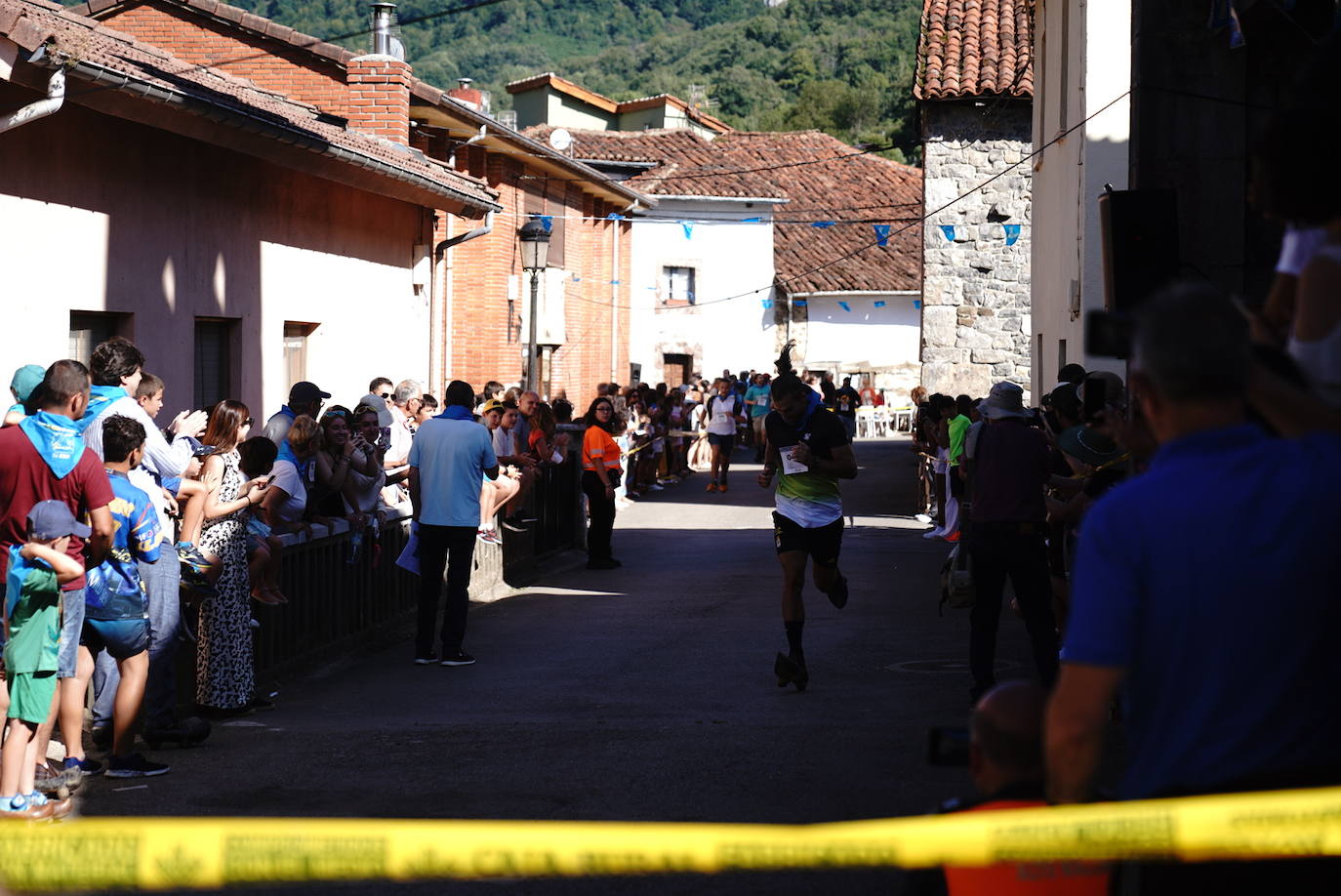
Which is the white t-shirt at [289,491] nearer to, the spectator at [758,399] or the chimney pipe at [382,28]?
the chimney pipe at [382,28]

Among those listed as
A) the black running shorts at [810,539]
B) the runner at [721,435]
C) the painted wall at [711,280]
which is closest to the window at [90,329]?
the black running shorts at [810,539]

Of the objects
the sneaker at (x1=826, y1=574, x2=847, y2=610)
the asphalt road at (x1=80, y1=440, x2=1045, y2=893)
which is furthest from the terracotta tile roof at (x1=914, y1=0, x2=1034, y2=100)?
the sneaker at (x1=826, y1=574, x2=847, y2=610)

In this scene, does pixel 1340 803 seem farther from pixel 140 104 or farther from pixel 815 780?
pixel 140 104

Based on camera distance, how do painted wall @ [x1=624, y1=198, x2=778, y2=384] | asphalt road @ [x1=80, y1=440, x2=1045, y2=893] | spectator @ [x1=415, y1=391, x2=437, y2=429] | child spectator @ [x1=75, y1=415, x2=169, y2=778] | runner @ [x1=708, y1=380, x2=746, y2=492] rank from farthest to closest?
painted wall @ [x1=624, y1=198, x2=778, y2=384] → runner @ [x1=708, y1=380, x2=746, y2=492] → spectator @ [x1=415, y1=391, x2=437, y2=429] → child spectator @ [x1=75, y1=415, x2=169, y2=778] → asphalt road @ [x1=80, y1=440, x2=1045, y2=893]

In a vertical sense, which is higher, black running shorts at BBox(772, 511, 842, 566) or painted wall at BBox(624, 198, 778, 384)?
painted wall at BBox(624, 198, 778, 384)

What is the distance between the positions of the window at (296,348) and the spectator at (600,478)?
307 cm

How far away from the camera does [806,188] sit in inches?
2082

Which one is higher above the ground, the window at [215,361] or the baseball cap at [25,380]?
the window at [215,361]

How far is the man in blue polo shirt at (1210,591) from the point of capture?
9.34 ft

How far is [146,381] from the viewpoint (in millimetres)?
9047

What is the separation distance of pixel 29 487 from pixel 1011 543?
→ 16.7 feet

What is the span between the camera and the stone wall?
95.7 ft

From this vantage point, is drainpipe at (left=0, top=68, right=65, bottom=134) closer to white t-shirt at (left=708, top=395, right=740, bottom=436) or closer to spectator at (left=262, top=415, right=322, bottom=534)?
spectator at (left=262, top=415, right=322, bottom=534)

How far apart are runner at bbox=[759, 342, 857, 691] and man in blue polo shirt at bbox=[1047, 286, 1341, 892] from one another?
23.0ft
